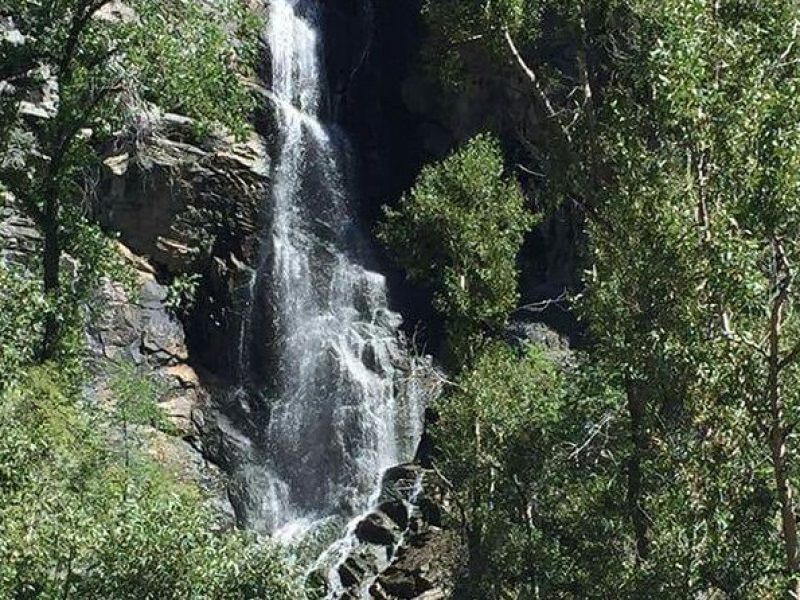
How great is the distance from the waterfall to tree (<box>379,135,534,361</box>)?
6.41m

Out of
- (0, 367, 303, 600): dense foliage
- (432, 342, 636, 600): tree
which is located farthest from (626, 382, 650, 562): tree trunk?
(0, 367, 303, 600): dense foliage

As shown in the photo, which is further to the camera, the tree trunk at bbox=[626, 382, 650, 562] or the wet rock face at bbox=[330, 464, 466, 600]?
the wet rock face at bbox=[330, 464, 466, 600]

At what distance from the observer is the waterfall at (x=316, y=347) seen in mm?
26062

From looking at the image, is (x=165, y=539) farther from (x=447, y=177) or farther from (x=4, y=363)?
(x=447, y=177)

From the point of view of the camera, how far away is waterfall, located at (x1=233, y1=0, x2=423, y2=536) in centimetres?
2606

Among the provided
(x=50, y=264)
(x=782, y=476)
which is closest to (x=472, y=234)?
(x=50, y=264)

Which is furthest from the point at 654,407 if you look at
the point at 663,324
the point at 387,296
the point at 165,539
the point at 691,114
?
the point at 387,296

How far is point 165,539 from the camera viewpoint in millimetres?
9523

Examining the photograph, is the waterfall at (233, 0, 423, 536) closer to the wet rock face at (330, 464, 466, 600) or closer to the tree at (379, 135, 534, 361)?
the wet rock face at (330, 464, 466, 600)

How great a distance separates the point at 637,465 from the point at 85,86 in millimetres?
8678

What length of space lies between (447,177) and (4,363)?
12354 millimetres

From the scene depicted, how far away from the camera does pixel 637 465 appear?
42.2 feet

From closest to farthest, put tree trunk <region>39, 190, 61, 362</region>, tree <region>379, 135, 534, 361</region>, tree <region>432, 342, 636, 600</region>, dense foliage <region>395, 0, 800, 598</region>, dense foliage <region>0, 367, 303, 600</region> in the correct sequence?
dense foliage <region>395, 0, 800, 598</region> → dense foliage <region>0, 367, 303, 600</region> → tree trunk <region>39, 190, 61, 362</region> → tree <region>432, 342, 636, 600</region> → tree <region>379, 135, 534, 361</region>

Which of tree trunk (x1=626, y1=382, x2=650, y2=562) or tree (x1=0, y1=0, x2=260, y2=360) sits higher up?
tree (x1=0, y1=0, x2=260, y2=360)
